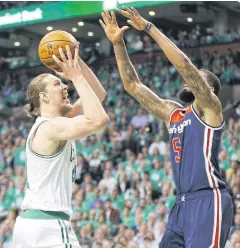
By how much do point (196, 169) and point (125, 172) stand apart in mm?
8392

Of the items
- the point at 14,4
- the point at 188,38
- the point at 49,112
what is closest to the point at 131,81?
the point at 49,112

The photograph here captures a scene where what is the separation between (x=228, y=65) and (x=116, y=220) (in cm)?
732

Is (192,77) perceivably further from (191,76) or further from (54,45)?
(54,45)

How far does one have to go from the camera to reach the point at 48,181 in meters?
5.05

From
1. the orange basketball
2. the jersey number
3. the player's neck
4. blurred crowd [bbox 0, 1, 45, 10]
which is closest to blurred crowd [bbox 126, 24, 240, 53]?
blurred crowd [bbox 0, 1, 45, 10]

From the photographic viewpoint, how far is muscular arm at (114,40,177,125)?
6.18 metres

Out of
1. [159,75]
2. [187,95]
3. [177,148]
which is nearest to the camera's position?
[177,148]

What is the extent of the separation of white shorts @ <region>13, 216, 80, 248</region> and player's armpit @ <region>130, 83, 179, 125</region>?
1.58m

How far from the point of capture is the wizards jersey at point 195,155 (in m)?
5.56

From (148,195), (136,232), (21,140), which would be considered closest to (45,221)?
(136,232)

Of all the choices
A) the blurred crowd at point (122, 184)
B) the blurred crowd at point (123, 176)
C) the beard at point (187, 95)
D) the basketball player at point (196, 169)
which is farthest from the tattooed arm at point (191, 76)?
the blurred crowd at point (122, 184)

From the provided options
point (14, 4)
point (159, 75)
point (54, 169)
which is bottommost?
point (54, 169)

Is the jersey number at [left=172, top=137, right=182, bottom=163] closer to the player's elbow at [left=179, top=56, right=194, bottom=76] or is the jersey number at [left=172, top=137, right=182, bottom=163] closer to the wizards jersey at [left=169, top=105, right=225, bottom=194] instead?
the wizards jersey at [left=169, top=105, right=225, bottom=194]

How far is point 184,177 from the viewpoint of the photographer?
5.62 meters
